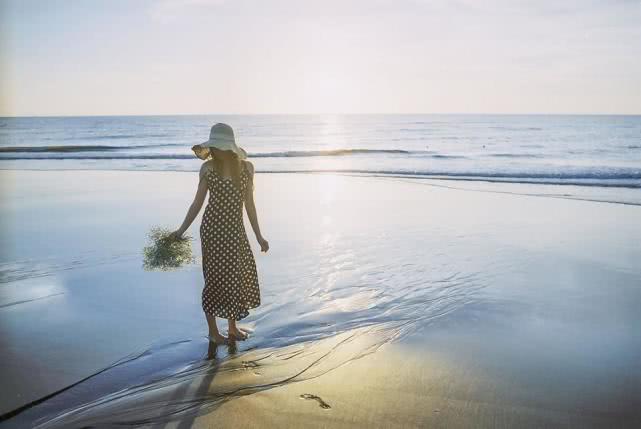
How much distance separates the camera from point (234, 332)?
4.43m

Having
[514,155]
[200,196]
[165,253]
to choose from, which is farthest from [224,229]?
[514,155]

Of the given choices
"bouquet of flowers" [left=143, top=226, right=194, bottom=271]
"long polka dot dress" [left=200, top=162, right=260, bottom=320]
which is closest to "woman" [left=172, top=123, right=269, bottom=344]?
"long polka dot dress" [left=200, top=162, right=260, bottom=320]

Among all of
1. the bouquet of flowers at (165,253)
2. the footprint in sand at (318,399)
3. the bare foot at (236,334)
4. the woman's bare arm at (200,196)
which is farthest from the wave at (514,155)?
the footprint in sand at (318,399)

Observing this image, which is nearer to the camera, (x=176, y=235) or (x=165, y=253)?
(x=176, y=235)

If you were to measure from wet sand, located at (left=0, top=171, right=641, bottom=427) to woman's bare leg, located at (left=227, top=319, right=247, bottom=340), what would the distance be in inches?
6.0

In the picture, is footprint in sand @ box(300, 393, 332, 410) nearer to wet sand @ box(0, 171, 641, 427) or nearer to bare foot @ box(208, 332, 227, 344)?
wet sand @ box(0, 171, 641, 427)

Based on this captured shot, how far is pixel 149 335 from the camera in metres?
4.58

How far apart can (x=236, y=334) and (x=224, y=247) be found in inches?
32.0

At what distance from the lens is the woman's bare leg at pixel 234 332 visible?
173 inches

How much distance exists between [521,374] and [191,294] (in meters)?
3.55

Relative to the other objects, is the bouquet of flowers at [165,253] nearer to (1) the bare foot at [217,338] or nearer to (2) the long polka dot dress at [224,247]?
(2) the long polka dot dress at [224,247]

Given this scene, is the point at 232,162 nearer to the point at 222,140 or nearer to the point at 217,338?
the point at 222,140

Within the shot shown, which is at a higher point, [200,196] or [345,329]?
[200,196]

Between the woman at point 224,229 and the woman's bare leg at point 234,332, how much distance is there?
2cm
